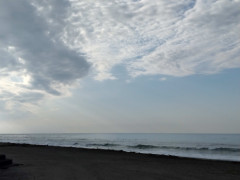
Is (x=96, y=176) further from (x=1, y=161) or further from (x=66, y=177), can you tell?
(x=1, y=161)

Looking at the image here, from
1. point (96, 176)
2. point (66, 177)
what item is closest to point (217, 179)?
point (96, 176)

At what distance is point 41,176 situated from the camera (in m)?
9.94

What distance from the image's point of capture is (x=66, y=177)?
9.92m

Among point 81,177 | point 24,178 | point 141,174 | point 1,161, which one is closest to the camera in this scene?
point 24,178

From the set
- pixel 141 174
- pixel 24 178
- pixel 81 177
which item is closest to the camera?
pixel 24 178

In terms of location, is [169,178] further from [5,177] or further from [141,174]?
[5,177]

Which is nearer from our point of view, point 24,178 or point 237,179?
point 24,178

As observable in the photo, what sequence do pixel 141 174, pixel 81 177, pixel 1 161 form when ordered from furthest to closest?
1. pixel 1 161
2. pixel 141 174
3. pixel 81 177

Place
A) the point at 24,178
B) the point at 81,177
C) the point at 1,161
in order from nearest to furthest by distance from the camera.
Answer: the point at 24,178 < the point at 81,177 < the point at 1,161

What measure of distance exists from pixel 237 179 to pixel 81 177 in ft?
21.5

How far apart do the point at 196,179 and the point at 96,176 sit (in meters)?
4.16

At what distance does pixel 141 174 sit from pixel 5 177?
5634 mm

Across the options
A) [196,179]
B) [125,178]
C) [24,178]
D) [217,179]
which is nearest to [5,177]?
[24,178]

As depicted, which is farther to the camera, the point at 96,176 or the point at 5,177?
the point at 96,176
